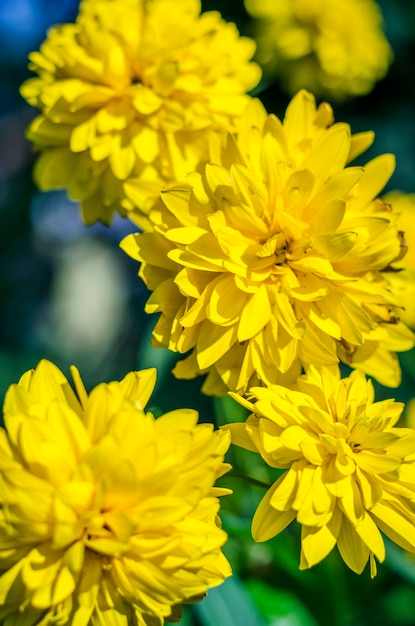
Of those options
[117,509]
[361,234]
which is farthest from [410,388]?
[117,509]

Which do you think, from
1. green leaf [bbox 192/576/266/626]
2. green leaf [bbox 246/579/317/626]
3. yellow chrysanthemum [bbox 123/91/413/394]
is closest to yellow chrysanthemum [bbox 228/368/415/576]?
yellow chrysanthemum [bbox 123/91/413/394]

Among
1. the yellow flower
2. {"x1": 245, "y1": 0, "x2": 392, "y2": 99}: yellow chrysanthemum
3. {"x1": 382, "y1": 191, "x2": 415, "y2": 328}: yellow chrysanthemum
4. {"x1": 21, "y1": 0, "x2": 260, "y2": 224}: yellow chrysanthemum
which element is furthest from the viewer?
{"x1": 245, "y1": 0, "x2": 392, "y2": 99}: yellow chrysanthemum

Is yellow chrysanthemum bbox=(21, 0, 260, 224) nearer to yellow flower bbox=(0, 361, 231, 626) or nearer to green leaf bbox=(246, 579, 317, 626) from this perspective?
yellow flower bbox=(0, 361, 231, 626)

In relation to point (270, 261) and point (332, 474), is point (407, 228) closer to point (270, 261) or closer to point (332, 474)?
point (270, 261)

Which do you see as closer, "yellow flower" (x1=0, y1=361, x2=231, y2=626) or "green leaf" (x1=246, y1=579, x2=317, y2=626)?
"yellow flower" (x1=0, y1=361, x2=231, y2=626)

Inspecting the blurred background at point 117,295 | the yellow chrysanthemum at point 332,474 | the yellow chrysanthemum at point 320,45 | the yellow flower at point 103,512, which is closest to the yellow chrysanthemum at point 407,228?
the blurred background at point 117,295

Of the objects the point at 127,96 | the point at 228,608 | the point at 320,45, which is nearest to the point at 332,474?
the point at 228,608

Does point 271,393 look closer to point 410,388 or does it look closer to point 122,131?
point 122,131
